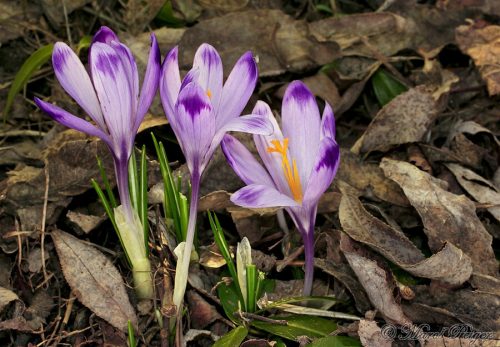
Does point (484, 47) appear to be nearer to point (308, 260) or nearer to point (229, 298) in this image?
point (308, 260)

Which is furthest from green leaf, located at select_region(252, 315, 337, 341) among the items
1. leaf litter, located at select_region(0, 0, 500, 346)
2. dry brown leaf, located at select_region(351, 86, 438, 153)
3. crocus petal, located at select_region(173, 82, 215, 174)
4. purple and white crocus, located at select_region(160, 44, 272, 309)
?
dry brown leaf, located at select_region(351, 86, 438, 153)

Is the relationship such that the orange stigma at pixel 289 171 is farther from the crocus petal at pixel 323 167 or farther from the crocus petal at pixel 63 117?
the crocus petal at pixel 63 117

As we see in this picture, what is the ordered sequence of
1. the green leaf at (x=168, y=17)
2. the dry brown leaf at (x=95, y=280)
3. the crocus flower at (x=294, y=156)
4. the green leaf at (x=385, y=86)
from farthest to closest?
the green leaf at (x=168, y=17) < the green leaf at (x=385, y=86) < the dry brown leaf at (x=95, y=280) < the crocus flower at (x=294, y=156)

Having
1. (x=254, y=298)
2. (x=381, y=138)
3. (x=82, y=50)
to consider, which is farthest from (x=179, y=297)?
(x=82, y=50)

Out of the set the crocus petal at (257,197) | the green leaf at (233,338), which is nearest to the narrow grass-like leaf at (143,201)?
the green leaf at (233,338)

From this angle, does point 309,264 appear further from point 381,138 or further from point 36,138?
point 36,138

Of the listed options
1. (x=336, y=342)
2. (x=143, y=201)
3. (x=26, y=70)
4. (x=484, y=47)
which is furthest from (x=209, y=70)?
(x=484, y=47)
